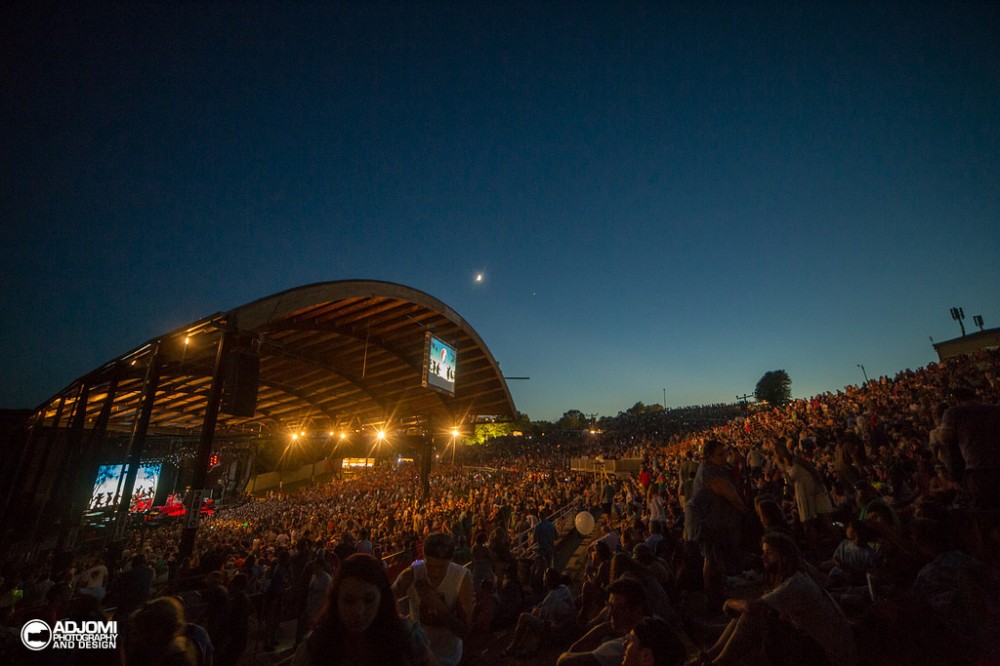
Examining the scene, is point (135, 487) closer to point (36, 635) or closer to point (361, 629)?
point (36, 635)

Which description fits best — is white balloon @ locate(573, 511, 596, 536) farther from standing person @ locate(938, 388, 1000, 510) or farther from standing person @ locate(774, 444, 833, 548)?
standing person @ locate(938, 388, 1000, 510)

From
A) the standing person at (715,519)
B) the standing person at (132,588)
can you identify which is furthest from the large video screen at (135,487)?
the standing person at (715,519)

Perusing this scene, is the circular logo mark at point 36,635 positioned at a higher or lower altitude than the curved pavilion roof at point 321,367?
lower

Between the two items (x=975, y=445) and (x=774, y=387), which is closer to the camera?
(x=975, y=445)

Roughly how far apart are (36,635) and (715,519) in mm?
8448

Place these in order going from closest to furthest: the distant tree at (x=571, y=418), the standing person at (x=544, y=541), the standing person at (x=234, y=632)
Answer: the standing person at (x=234, y=632) < the standing person at (x=544, y=541) < the distant tree at (x=571, y=418)

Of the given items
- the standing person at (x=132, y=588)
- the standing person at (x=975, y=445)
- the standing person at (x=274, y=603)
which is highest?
the standing person at (x=975, y=445)

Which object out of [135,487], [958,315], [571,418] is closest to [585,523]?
[135,487]

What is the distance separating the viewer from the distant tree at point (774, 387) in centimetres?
7119

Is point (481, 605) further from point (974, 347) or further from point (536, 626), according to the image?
point (974, 347)

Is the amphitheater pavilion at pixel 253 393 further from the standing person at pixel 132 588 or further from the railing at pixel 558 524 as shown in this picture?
the railing at pixel 558 524

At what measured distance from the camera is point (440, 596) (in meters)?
2.88

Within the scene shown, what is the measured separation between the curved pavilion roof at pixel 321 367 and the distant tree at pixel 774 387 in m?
68.2

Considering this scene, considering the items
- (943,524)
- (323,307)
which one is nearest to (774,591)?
(943,524)
